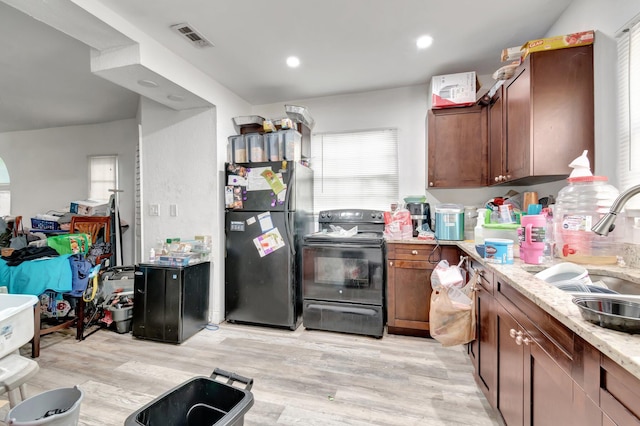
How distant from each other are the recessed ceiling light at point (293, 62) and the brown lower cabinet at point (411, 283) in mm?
1904

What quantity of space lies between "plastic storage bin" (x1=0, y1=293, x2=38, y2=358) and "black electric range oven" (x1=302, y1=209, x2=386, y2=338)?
1.93 meters

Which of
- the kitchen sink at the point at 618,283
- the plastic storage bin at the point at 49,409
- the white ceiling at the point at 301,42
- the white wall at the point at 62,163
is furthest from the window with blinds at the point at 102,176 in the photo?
the kitchen sink at the point at 618,283

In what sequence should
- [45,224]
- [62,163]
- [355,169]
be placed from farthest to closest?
1. [62,163]
2. [45,224]
3. [355,169]

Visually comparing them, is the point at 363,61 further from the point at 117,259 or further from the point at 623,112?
the point at 117,259

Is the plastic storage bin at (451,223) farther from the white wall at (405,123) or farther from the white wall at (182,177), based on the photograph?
the white wall at (182,177)

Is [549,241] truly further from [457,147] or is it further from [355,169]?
[355,169]

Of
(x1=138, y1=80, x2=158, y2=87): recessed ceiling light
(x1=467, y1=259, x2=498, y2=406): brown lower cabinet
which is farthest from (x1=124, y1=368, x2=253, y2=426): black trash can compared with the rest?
(x1=138, y1=80, x2=158, y2=87): recessed ceiling light

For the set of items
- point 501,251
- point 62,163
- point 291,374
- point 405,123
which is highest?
point 405,123

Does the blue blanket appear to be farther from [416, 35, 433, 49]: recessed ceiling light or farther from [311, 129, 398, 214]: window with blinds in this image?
[416, 35, 433, 49]: recessed ceiling light

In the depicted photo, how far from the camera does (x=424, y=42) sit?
2.32 m

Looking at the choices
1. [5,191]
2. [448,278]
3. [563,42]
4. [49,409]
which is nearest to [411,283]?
[448,278]

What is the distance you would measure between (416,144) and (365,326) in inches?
79.6

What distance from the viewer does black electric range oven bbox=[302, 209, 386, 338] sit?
8.59ft

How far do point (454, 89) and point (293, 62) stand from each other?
5.15 feet
